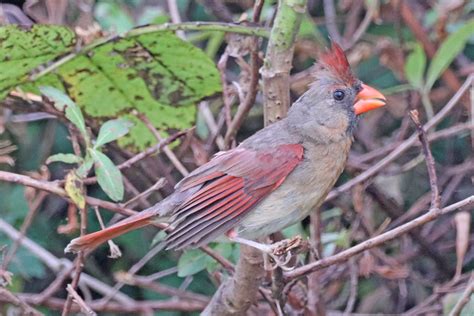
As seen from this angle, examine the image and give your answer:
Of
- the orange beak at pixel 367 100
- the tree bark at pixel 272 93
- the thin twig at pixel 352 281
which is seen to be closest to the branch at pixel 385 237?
the tree bark at pixel 272 93

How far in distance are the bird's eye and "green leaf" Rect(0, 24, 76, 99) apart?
2.39 ft

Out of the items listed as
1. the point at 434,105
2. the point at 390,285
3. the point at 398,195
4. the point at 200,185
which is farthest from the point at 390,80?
the point at 200,185

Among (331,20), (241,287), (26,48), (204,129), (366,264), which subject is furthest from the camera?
(331,20)

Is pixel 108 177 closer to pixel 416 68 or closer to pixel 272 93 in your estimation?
pixel 272 93

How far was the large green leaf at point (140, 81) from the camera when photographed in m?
2.59

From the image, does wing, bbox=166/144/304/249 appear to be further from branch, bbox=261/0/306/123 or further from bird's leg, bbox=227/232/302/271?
branch, bbox=261/0/306/123

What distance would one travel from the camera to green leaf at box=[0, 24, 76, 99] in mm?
2441

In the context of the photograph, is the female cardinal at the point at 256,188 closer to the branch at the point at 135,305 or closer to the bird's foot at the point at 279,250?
the bird's foot at the point at 279,250

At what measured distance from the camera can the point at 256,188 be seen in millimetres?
2377

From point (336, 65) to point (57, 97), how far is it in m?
0.74

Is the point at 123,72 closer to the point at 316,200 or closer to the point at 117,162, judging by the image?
the point at 117,162

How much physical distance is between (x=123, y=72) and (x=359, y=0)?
3.75 ft

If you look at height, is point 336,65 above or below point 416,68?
A: above

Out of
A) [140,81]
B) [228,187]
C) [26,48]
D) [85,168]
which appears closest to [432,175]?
[228,187]
